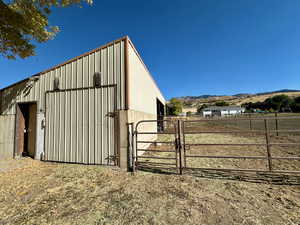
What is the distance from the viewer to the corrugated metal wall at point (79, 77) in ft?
16.2

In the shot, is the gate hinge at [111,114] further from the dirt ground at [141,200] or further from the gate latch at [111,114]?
the dirt ground at [141,200]

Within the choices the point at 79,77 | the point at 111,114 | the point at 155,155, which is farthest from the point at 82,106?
the point at 155,155

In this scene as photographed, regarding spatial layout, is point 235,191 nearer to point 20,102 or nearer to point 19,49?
point 20,102

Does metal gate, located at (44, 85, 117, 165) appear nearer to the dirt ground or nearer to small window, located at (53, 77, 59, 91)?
small window, located at (53, 77, 59, 91)

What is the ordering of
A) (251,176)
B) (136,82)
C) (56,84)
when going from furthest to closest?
(136,82)
(56,84)
(251,176)

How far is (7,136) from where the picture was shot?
6.00 m

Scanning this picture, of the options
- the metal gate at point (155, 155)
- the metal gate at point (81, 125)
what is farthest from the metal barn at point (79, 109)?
the metal gate at point (155, 155)

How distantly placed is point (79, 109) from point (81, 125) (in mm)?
630

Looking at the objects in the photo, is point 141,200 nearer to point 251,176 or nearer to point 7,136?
point 251,176

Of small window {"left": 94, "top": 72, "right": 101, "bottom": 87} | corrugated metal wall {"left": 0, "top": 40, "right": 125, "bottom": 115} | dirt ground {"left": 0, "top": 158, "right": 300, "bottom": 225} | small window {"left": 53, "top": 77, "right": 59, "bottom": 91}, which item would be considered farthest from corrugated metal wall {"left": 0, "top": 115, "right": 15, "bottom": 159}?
small window {"left": 94, "top": 72, "right": 101, "bottom": 87}

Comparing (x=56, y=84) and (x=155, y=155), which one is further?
(x=155, y=155)

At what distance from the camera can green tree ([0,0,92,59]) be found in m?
5.04

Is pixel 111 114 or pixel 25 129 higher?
pixel 111 114

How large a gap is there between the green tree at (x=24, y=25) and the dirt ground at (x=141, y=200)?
5.13 meters
